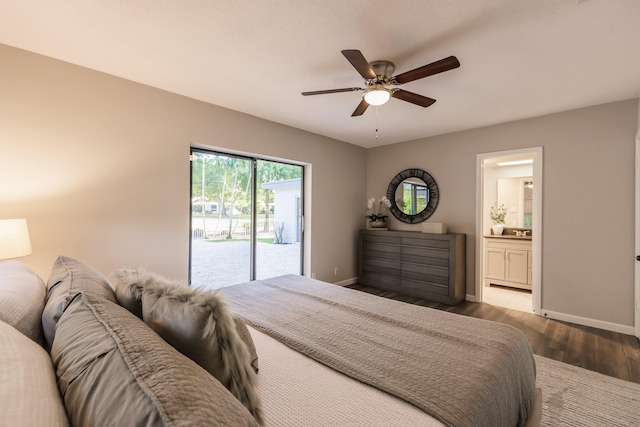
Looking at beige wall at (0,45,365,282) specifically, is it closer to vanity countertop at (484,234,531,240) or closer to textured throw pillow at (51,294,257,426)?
textured throw pillow at (51,294,257,426)

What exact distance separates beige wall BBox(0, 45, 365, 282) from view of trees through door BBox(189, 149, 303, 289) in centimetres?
26

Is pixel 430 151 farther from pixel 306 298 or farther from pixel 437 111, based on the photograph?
pixel 306 298

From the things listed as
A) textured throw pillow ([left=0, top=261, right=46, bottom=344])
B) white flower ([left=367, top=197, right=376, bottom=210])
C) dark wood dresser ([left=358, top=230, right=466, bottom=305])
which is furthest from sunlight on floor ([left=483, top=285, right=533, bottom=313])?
textured throw pillow ([left=0, top=261, right=46, bottom=344])

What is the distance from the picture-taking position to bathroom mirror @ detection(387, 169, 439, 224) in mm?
4605

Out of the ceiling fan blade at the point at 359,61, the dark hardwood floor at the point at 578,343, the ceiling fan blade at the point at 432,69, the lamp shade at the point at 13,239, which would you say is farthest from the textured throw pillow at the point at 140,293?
the dark hardwood floor at the point at 578,343

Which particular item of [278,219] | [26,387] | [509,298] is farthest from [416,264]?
[26,387]

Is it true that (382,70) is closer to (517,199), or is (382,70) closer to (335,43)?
(335,43)

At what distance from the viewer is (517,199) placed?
537cm

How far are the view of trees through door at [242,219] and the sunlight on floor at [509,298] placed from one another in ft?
9.74

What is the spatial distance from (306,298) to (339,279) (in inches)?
110

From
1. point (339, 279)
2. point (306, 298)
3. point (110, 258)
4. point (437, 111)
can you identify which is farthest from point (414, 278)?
point (110, 258)

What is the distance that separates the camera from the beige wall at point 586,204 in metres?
3.08

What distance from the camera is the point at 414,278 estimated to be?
4277 mm

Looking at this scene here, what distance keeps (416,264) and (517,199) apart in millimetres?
2737
